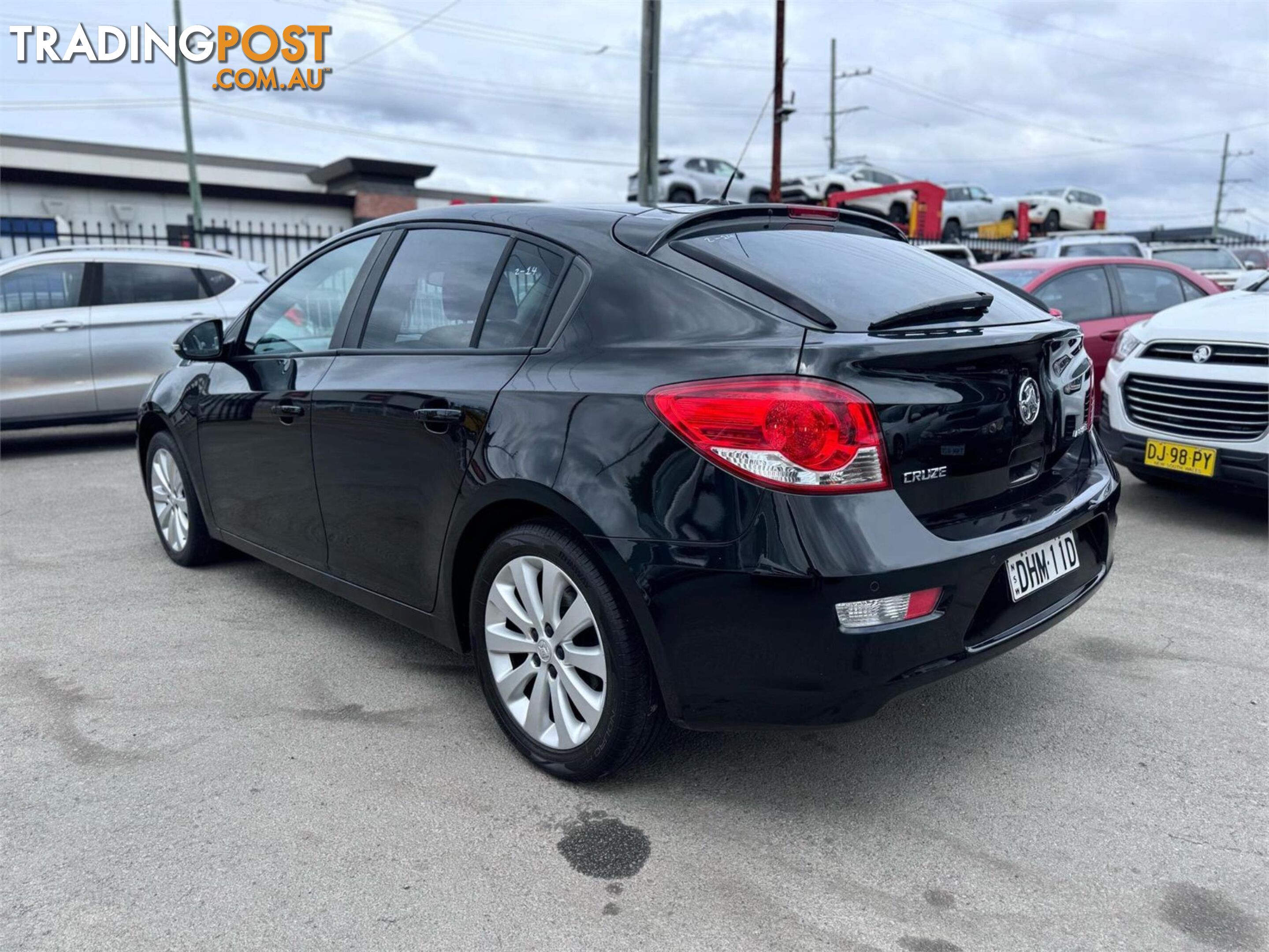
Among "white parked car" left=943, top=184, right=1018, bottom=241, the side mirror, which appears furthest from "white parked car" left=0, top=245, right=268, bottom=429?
"white parked car" left=943, top=184, right=1018, bottom=241

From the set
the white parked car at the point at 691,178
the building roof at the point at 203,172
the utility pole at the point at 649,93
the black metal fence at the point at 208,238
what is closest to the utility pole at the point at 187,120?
the black metal fence at the point at 208,238

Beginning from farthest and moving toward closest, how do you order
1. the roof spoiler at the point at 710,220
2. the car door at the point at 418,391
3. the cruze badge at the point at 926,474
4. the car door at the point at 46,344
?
the car door at the point at 46,344, the car door at the point at 418,391, the roof spoiler at the point at 710,220, the cruze badge at the point at 926,474

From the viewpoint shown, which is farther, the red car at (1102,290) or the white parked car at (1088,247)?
the white parked car at (1088,247)

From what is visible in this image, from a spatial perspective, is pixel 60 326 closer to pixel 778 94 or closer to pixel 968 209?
pixel 778 94

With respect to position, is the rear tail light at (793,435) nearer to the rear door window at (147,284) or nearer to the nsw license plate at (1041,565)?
the nsw license plate at (1041,565)

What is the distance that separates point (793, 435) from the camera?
7.74 ft

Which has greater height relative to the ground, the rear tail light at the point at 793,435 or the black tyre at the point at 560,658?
the rear tail light at the point at 793,435

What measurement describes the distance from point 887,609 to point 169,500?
12.7ft

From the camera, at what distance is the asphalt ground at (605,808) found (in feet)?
7.37

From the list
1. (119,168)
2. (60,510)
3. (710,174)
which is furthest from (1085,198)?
(60,510)

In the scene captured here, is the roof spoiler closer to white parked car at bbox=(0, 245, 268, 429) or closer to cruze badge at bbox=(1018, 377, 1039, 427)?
cruze badge at bbox=(1018, 377, 1039, 427)

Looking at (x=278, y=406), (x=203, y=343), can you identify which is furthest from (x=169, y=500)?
(x=278, y=406)

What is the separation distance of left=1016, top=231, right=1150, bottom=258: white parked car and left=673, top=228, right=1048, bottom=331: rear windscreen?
13.4 metres

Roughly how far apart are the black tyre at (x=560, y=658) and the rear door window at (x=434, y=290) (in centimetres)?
76
